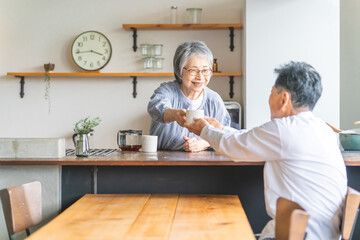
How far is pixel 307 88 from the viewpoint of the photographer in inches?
69.8

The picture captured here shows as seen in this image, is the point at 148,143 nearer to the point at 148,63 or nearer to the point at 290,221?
the point at 290,221

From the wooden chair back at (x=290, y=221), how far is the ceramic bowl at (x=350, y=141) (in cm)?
127

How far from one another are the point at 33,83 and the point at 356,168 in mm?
3637

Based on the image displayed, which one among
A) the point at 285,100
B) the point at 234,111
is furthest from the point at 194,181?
the point at 234,111

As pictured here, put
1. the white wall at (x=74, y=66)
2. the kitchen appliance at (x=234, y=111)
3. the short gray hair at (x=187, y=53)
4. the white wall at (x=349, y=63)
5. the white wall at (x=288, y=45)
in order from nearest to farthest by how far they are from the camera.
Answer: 1. the short gray hair at (x=187, y=53)
2. the white wall at (x=288, y=45)
3. the white wall at (x=349, y=63)
4. the kitchen appliance at (x=234, y=111)
5. the white wall at (x=74, y=66)

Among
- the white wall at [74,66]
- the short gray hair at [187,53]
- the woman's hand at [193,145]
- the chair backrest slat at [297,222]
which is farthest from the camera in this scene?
the white wall at [74,66]

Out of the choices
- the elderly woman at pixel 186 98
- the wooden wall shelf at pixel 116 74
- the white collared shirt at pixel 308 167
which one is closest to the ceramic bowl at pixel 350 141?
the elderly woman at pixel 186 98

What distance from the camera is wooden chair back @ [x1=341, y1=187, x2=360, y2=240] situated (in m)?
1.59

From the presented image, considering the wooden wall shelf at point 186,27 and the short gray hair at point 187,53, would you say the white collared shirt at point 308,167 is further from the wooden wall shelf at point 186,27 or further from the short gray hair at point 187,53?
the wooden wall shelf at point 186,27

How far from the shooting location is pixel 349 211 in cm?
161

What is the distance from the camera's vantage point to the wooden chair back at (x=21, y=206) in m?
1.67

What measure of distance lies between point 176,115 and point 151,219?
886 millimetres

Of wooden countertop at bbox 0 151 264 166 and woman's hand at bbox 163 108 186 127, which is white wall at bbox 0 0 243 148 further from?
wooden countertop at bbox 0 151 264 166

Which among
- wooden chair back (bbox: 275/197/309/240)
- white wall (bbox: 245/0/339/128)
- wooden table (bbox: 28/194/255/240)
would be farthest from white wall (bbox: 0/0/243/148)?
wooden chair back (bbox: 275/197/309/240)
